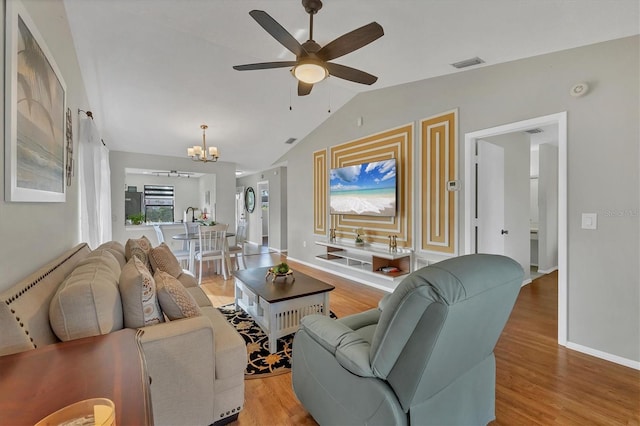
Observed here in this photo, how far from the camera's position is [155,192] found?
8.59 meters

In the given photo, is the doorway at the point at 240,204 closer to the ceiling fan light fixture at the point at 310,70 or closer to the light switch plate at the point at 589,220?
the ceiling fan light fixture at the point at 310,70

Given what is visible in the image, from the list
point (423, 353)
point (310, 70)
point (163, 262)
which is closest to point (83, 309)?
point (423, 353)

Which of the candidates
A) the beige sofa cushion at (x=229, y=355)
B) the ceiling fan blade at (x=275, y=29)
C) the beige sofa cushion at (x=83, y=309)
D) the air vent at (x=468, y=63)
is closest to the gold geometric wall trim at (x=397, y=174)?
the air vent at (x=468, y=63)

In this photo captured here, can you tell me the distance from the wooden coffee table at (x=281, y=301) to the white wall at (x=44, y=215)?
151 centimetres

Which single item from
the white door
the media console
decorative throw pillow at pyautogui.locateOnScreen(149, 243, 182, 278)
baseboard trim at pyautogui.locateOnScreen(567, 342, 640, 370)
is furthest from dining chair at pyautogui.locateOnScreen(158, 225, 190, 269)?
baseboard trim at pyautogui.locateOnScreen(567, 342, 640, 370)

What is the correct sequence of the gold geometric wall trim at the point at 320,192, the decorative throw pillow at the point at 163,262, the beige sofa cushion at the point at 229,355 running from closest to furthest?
the beige sofa cushion at the point at 229,355
the decorative throw pillow at the point at 163,262
the gold geometric wall trim at the point at 320,192

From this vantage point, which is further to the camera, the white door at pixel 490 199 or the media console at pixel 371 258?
the media console at pixel 371 258

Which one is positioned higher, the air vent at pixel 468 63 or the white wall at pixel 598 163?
the air vent at pixel 468 63

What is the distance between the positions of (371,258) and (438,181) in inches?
60.8

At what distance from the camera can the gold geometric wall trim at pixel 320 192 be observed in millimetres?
5430

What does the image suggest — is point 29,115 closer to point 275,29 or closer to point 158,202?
point 275,29

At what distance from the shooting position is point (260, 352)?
2449 mm

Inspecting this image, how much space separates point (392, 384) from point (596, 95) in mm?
2883

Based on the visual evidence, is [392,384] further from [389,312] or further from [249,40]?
[249,40]
